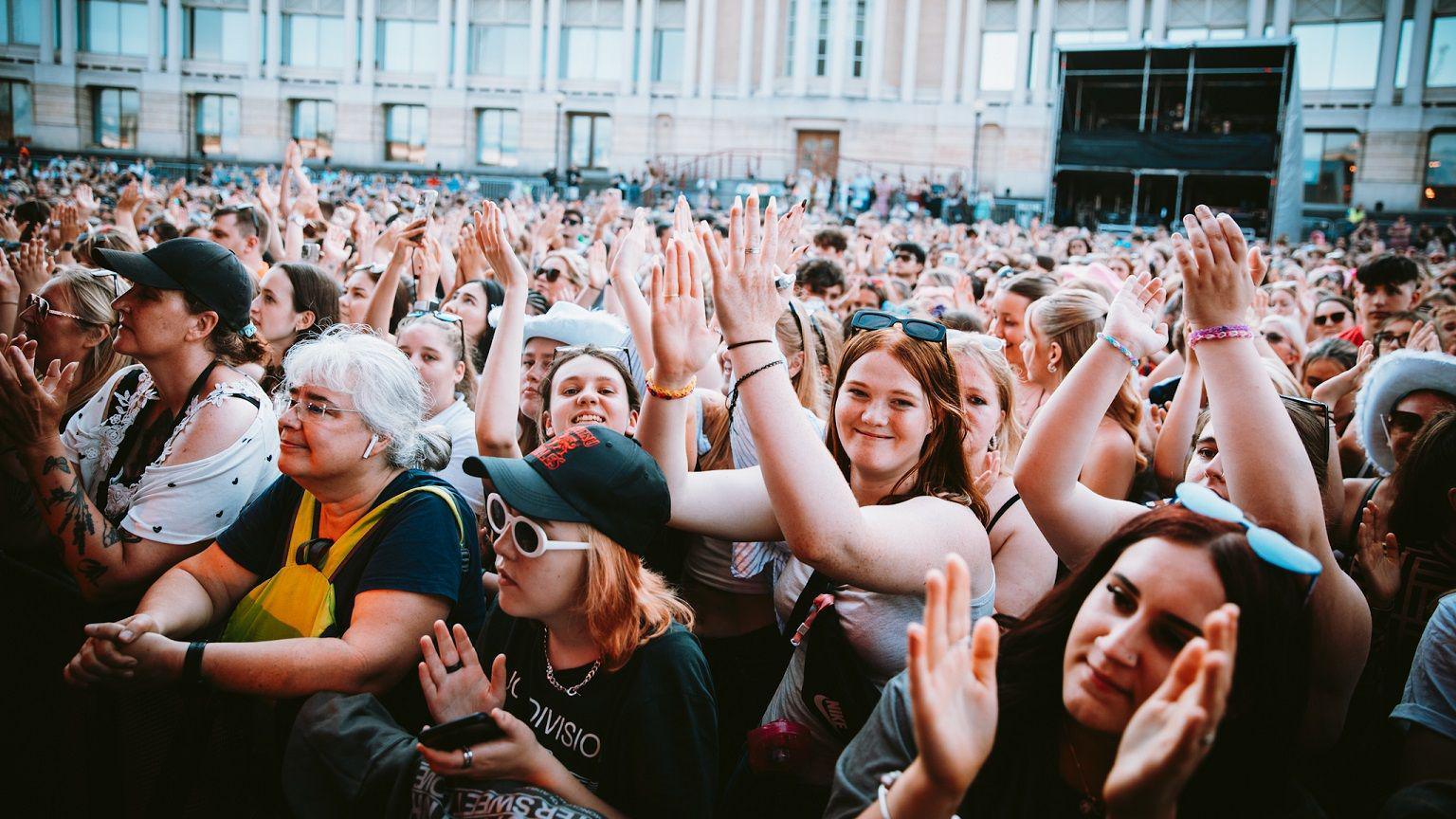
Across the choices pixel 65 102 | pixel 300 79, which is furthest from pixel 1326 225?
pixel 65 102

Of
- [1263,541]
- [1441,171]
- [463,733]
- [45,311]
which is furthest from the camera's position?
[1441,171]

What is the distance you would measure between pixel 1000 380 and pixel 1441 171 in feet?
150

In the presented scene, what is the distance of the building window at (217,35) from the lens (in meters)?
47.2

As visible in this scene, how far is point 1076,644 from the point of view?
1.72 m

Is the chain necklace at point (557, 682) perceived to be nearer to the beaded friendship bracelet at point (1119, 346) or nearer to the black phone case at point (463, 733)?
the black phone case at point (463, 733)

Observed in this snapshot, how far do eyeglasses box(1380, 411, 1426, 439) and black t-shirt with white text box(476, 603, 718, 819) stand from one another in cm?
282

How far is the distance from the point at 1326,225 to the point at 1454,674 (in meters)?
35.0

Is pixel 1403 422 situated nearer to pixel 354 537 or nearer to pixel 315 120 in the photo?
pixel 354 537

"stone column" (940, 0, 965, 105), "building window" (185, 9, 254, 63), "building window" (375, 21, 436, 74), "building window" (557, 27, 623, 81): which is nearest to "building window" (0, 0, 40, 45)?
"building window" (185, 9, 254, 63)

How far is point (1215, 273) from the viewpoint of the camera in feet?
7.17

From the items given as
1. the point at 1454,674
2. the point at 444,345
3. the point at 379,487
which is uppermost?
the point at 444,345

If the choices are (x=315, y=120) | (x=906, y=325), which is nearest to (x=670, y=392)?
(x=906, y=325)

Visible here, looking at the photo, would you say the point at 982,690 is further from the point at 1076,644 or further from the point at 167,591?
the point at 167,591

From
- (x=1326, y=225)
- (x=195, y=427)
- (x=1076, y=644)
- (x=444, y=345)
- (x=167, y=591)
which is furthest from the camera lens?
(x=1326, y=225)
